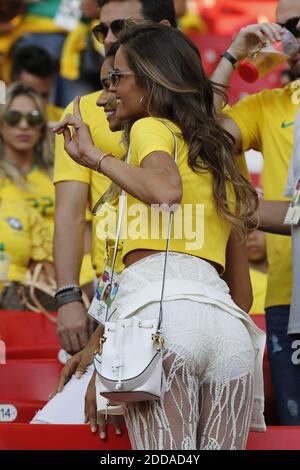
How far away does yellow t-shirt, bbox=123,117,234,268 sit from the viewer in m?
3.09

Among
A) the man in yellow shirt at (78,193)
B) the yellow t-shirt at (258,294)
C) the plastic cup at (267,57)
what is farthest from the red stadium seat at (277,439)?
the yellow t-shirt at (258,294)

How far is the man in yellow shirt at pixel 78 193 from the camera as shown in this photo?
4199 millimetres

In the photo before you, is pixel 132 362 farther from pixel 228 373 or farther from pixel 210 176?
pixel 210 176

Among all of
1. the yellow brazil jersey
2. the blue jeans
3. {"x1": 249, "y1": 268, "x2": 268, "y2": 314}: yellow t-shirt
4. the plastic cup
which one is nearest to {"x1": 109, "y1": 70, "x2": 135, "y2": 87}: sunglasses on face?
the plastic cup

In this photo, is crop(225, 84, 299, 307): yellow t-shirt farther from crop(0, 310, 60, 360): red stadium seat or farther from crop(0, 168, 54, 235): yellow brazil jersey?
crop(0, 168, 54, 235): yellow brazil jersey

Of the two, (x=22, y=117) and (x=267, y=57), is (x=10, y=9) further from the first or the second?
(x=267, y=57)

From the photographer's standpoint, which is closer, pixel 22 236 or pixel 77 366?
pixel 77 366

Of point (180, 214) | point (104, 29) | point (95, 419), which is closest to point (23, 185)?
point (104, 29)

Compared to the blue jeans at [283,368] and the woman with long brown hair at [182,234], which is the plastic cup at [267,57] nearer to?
the blue jeans at [283,368]

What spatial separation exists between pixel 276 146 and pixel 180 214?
1490mm

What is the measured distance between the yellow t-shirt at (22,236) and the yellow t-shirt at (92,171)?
1.69m

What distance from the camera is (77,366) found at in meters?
3.92

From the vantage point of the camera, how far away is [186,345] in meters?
2.91

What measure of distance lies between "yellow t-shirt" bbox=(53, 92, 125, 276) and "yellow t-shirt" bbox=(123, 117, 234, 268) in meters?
1.08
